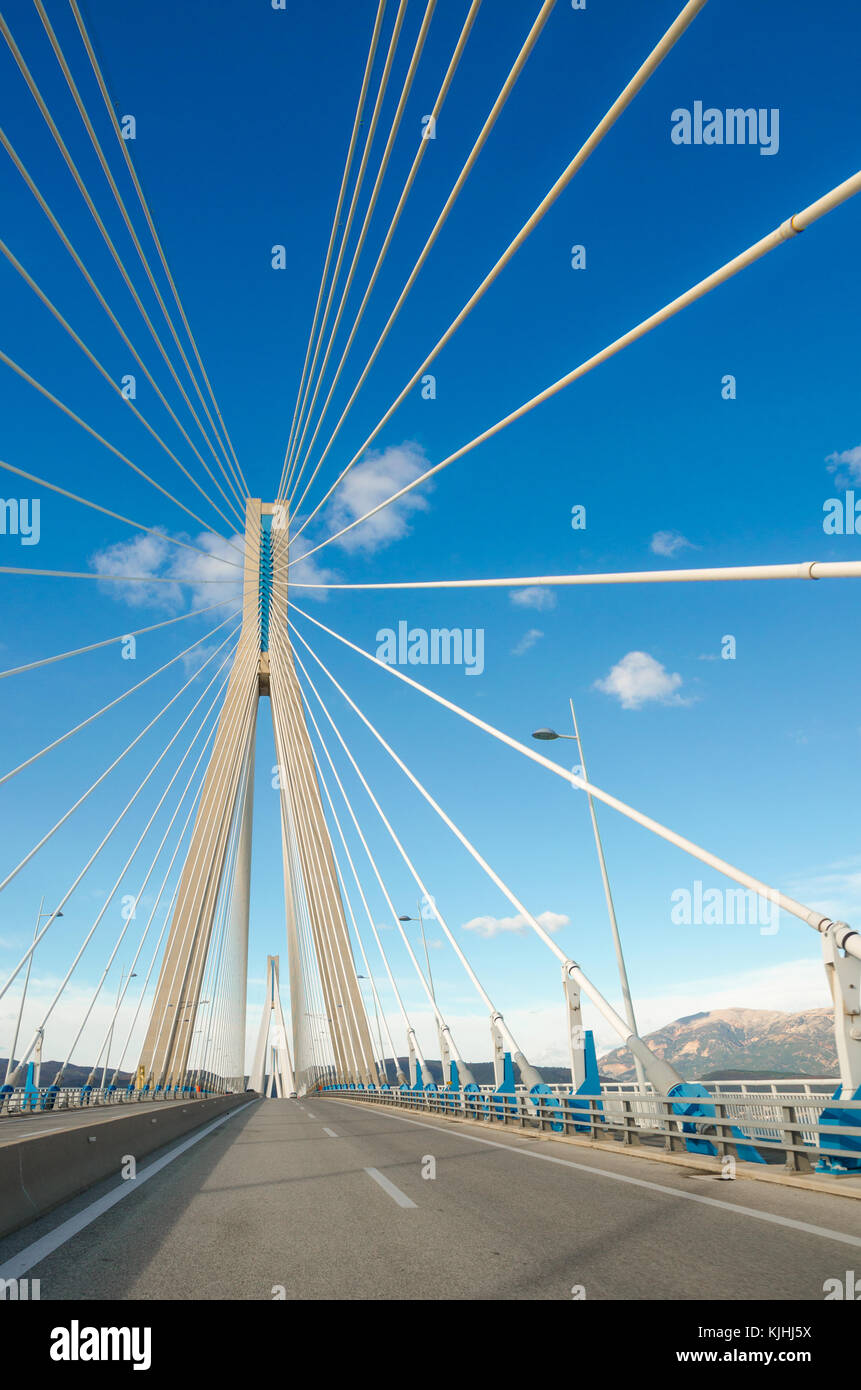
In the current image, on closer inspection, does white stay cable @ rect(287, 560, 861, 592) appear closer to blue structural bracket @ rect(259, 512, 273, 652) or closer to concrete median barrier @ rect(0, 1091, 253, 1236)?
concrete median barrier @ rect(0, 1091, 253, 1236)

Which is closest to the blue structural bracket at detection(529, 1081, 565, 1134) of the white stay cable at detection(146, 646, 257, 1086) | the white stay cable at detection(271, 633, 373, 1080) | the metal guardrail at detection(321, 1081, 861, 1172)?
the metal guardrail at detection(321, 1081, 861, 1172)

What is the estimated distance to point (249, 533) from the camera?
3834 cm

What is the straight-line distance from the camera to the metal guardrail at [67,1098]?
3625 centimetres

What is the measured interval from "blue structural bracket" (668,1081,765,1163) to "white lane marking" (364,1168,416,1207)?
3.42 meters

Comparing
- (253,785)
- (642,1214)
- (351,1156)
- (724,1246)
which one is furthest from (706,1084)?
(253,785)

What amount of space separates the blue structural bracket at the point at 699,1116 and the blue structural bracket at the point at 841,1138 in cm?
124

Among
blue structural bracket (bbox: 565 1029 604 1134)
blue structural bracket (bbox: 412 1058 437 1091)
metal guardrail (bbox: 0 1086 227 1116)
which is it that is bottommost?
metal guardrail (bbox: 0 1086 227 1116)

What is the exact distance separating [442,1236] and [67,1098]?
41120mm

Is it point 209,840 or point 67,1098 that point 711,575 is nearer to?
point 209,840

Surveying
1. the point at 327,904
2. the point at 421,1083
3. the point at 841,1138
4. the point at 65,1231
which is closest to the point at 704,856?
the point at 841,1138

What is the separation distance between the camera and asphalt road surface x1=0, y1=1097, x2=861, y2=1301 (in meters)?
4.76

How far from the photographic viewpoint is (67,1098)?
Result: 41.4 metres
